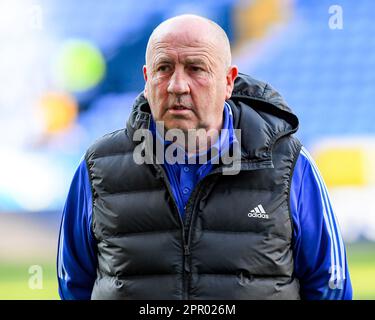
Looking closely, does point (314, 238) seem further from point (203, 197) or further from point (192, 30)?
point (192, 30)

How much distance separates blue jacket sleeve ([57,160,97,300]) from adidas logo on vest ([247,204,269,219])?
39cm

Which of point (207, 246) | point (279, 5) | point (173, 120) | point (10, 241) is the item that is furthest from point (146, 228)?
point (279, 5)

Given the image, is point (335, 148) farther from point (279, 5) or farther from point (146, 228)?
point (146, 228)

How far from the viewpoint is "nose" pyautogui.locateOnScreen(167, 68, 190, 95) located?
4.91ft

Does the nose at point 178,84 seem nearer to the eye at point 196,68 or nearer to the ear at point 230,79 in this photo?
the eye at point 196,68

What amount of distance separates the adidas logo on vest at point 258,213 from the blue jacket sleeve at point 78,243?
387 mm

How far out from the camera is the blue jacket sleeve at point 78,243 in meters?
1.63

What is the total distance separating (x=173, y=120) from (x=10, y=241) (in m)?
2.95

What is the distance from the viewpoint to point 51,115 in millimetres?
4461

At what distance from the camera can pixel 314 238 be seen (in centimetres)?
157

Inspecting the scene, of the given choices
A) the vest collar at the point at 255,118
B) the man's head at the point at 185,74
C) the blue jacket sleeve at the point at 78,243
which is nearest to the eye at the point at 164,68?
the man's head at the point at 185,74

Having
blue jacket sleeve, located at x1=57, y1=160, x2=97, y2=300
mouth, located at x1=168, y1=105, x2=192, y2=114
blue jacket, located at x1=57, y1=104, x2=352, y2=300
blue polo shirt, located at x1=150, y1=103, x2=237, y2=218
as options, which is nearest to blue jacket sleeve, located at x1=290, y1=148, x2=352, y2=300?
blue jacket, located at x1=57, y1=104, x2=352, y2=300

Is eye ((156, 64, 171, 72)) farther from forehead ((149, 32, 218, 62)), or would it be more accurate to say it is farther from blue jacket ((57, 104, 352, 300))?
blue jacket ((57, 104, 352, 300))
